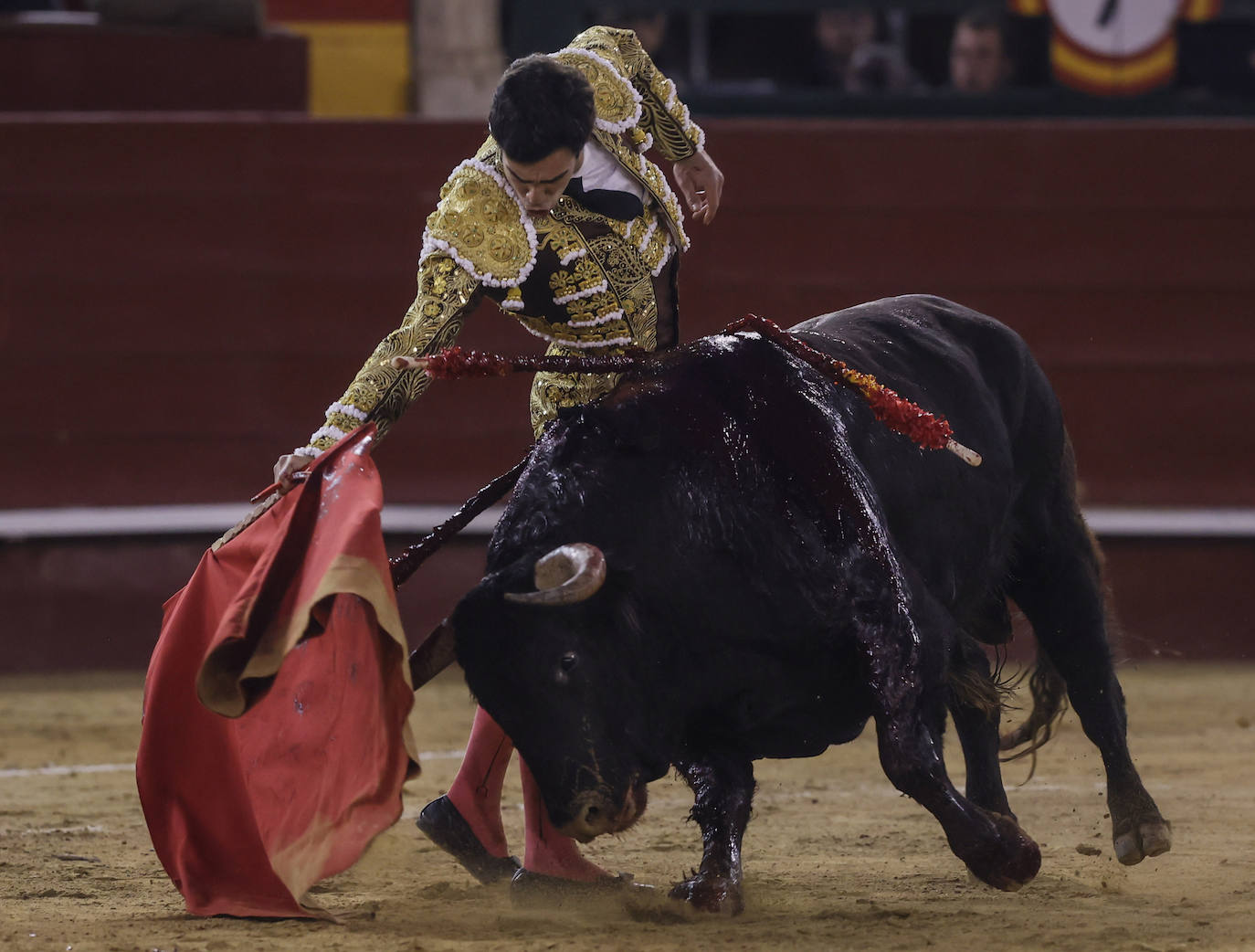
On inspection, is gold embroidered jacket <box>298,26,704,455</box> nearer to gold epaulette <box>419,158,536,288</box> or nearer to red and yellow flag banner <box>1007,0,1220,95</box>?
gold epaulette <box>419,158,536,288</box>

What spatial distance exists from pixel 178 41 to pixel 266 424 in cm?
128

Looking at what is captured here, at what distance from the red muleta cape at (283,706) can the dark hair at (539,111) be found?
46 cm

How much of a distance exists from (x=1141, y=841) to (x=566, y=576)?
1171 mm

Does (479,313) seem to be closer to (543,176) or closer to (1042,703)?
(1042,703)

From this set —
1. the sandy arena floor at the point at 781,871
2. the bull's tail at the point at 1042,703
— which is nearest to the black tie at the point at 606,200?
the sandy arena floor at the point at 781,871

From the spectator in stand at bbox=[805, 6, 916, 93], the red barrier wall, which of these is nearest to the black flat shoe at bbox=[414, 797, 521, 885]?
the red barrier wall

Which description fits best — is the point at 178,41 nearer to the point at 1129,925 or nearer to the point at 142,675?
the point at 142,675

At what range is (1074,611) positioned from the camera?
3133mm

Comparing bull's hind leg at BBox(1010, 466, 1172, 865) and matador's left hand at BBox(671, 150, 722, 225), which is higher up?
matador's left hand at BBox(671, 150, 722, 225)

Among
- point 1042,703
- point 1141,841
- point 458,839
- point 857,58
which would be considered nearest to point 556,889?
point 458,839

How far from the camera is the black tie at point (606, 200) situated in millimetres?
2631

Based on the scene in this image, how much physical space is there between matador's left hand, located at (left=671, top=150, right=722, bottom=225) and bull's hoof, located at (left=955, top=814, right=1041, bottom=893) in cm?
107

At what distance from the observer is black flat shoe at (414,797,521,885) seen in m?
2.82

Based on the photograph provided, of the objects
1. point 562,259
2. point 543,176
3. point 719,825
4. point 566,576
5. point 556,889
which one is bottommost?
point 556,889
